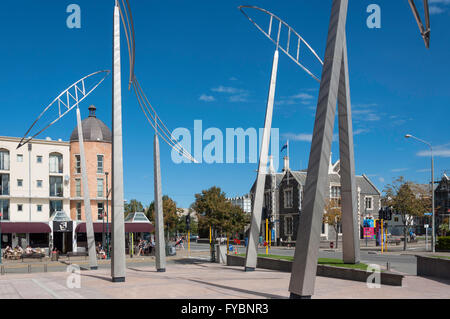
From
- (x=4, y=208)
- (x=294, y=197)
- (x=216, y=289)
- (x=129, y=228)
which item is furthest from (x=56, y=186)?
(x=216, y=289)

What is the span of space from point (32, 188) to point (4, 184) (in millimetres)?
2749

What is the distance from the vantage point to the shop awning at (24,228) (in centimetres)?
4606

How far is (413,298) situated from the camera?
12945 millimetres

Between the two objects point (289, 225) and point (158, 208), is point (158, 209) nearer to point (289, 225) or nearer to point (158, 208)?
point (158, 208)

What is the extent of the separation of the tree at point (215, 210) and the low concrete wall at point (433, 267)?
131 feet

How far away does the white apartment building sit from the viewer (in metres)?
47.9

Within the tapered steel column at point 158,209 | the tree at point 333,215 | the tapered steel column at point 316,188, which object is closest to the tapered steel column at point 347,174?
the tapered steel column at point 316,188

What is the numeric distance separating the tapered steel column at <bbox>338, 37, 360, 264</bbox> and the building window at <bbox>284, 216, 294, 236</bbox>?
44811 mm

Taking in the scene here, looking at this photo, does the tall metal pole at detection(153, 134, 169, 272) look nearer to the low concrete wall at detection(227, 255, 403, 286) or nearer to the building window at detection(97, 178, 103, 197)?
the low concrete wall at detection(227, 255, 403, 286)
